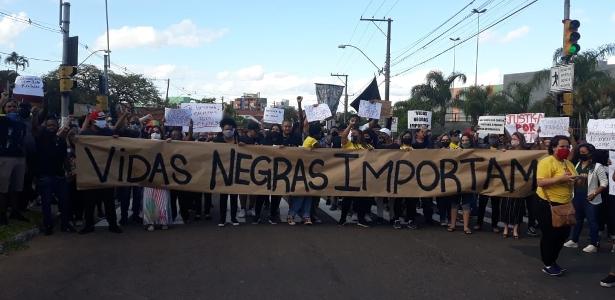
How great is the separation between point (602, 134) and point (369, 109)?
4.78 meters

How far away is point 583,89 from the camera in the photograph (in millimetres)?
26891

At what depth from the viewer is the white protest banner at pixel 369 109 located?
1231 centimetres

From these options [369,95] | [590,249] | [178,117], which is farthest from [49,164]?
[590,249]

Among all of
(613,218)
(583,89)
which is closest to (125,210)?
(613,218)

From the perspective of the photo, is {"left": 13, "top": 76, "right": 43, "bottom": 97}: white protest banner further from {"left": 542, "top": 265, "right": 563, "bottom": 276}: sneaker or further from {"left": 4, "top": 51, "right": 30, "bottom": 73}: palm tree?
{"left": 4, "top": 51, "right": 30, "bottom": 73}: palm tree

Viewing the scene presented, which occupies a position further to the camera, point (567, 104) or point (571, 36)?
point (567, 104)

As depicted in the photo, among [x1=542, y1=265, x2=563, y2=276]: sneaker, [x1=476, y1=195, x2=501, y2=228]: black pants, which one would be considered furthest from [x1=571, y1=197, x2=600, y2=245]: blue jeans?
[x1=542, y1=265, x2=563, y2=276]: sneaker

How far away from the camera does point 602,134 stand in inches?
347

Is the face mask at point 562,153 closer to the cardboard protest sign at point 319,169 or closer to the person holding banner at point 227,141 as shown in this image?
the cardboard protest sign at point 319,169

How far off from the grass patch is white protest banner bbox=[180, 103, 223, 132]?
127 inches

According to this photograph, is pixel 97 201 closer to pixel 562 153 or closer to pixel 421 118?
pixel 562 153

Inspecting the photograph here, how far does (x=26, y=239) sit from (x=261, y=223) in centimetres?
350

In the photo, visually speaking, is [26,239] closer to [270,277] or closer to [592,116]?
[270,277]

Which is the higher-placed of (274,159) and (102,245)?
(274,159)
